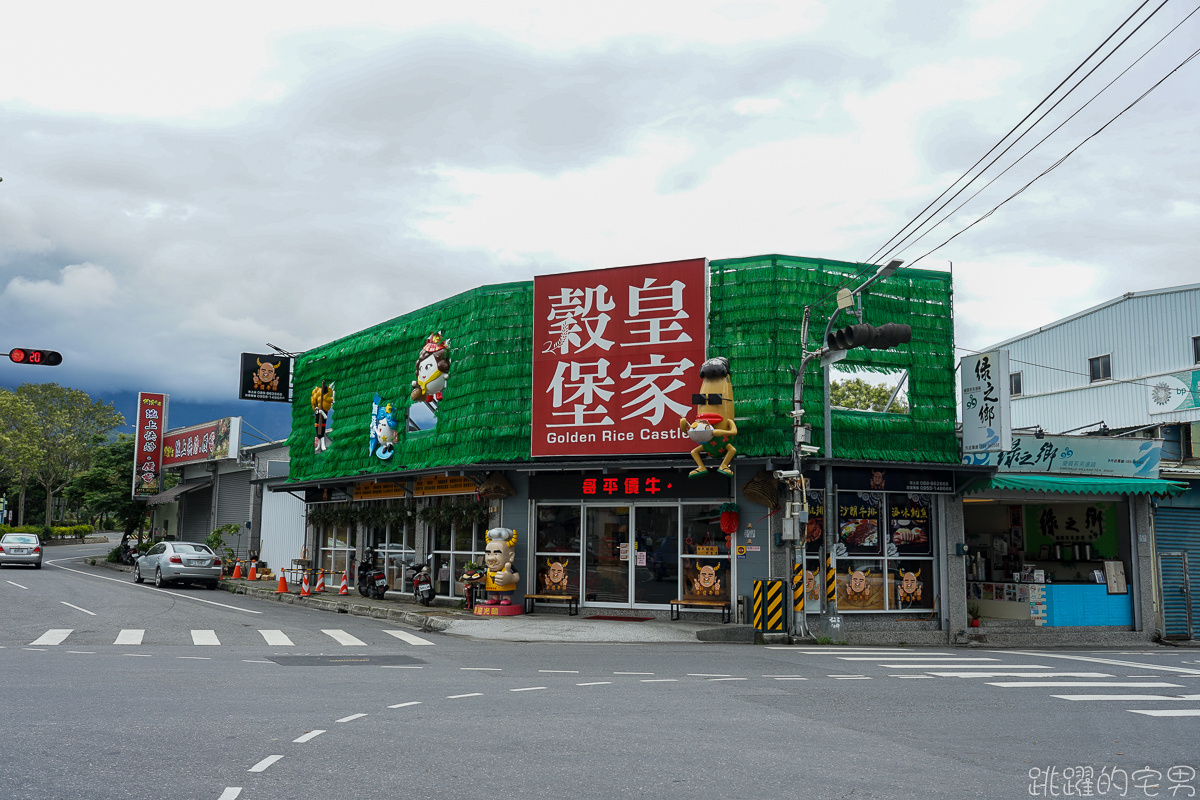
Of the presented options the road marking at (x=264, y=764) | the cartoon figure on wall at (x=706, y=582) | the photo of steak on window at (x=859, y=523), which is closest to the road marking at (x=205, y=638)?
the road marking at (x=264, y=764)

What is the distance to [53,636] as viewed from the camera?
15.9m

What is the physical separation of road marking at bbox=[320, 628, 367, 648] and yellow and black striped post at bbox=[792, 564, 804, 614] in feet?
27.5

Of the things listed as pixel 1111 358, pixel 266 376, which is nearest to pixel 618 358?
pixel 266 376

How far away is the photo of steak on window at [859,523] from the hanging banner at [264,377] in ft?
Answer: 72.8

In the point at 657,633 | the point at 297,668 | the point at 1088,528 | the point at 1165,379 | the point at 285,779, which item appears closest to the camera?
the point at 285,779

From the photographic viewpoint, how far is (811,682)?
1205 cm

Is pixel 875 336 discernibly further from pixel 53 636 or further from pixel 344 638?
pixel 53 636

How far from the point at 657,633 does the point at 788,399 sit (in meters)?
5.62

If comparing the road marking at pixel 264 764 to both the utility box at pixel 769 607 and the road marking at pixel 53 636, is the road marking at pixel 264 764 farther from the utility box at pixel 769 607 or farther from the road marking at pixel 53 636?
the utility box at pixel 769 607

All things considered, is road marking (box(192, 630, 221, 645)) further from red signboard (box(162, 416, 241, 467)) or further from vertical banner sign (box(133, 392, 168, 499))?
vertical banner sign (box(133, 392, 168, 499))

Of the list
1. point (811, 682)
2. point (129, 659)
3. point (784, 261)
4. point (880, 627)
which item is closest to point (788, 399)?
point (784, 261)

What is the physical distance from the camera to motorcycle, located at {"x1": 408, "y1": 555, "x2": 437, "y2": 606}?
898 inches

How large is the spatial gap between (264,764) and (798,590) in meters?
13.1

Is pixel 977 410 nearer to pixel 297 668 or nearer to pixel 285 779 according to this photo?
pixel 297 668
